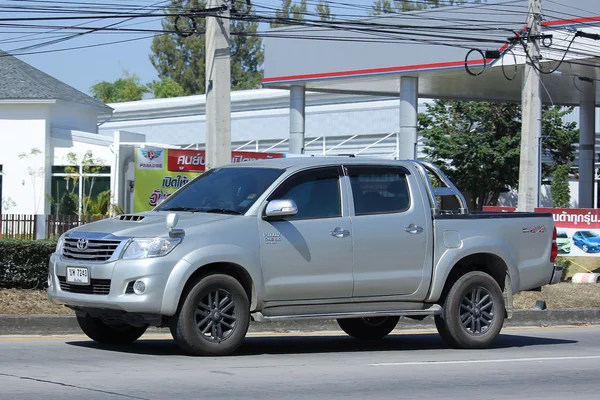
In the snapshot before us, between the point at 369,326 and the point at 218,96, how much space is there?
719cm

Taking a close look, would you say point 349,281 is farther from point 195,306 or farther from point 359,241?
point 195,306

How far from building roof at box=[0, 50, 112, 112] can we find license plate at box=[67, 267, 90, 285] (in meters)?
28.2

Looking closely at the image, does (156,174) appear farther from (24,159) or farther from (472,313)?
(472,313)

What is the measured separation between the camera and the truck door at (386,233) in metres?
10.8

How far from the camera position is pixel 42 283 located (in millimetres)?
15047

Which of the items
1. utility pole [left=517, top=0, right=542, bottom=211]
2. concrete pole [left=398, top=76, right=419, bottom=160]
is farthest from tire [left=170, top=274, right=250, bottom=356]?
concrete pole [left=398, top=76, right=419, bottom=160]

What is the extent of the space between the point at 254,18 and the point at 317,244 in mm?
13817

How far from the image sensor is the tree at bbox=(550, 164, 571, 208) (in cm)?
4119

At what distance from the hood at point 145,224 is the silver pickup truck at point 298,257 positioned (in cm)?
2

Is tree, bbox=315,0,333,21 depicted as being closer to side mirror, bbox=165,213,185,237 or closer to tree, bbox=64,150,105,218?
tree, bbox=64,150,105,218

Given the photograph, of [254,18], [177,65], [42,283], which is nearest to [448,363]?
[42,283]

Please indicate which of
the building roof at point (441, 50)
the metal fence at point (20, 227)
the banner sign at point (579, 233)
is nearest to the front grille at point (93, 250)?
the banner sign at point (579, 233)

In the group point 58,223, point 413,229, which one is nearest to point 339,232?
point 413,229

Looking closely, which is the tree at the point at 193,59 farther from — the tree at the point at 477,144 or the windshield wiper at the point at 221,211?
the windshield wiper at the point at 221,211
